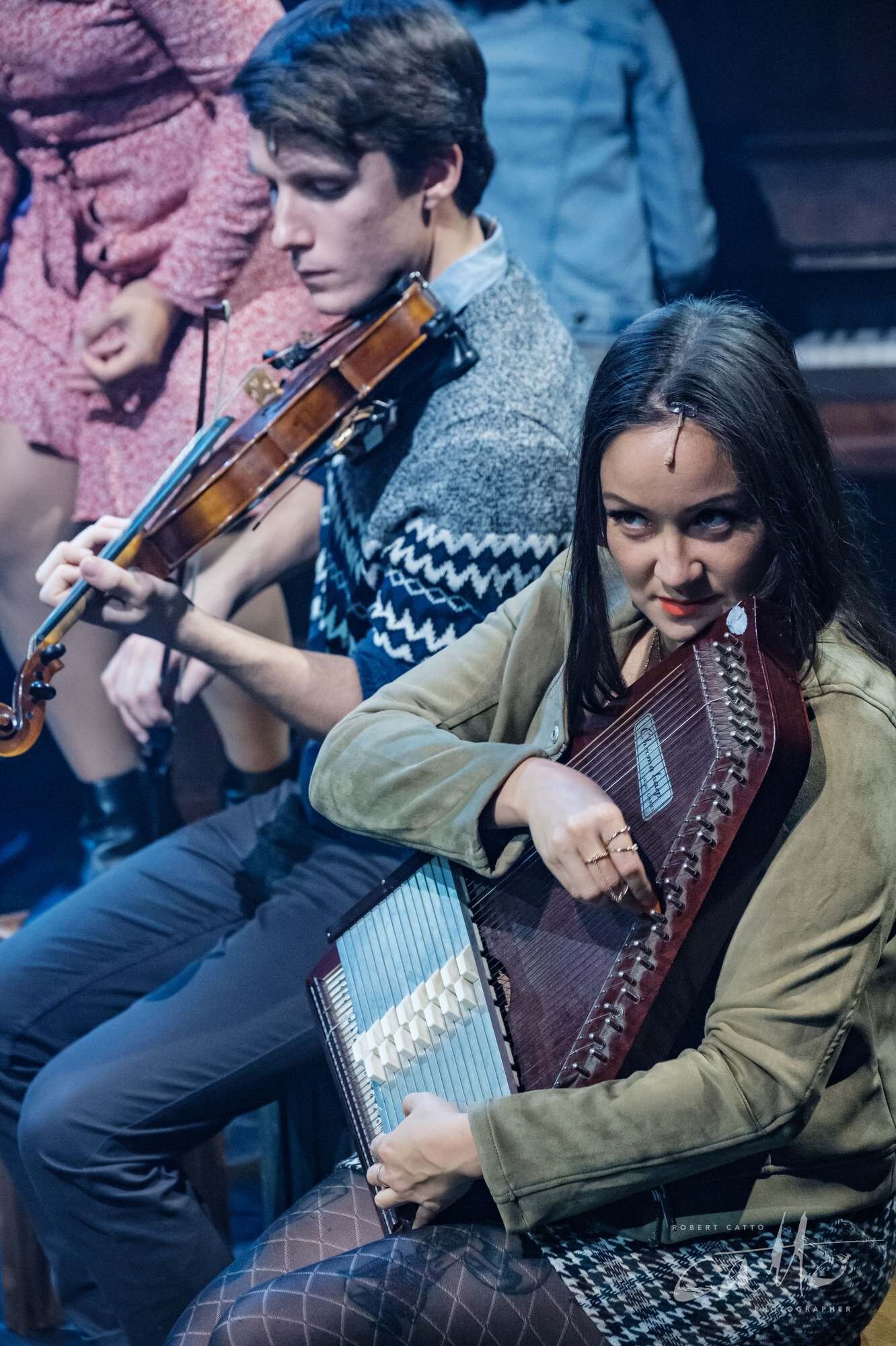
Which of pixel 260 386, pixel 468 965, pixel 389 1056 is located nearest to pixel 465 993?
pixel 468 965

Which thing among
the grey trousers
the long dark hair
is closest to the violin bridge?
the grey trousers

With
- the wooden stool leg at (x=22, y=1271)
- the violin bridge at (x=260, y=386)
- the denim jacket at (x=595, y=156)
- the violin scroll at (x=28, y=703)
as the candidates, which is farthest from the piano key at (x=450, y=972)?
the denim jacket at (x=595, y=156)

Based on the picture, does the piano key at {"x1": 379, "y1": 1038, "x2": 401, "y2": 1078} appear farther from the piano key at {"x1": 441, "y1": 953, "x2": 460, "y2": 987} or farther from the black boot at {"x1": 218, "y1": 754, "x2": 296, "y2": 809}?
the black boot at {"x1": 218, "y1": 754, "x2": 296, "y2": 809}

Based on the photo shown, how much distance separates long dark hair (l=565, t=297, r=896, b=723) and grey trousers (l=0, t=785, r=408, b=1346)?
0.80 m

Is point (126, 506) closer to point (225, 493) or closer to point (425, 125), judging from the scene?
point (225, 493)

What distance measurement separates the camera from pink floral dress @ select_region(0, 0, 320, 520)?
7.48 feet

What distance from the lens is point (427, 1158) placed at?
1.22 metres

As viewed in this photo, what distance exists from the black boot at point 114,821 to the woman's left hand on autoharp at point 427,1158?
4.68 ft

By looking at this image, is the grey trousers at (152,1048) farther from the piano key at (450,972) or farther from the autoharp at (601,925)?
the piano key at (450,972)

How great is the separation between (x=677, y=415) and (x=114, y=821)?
1712 millimetres

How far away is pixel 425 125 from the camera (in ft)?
6.16

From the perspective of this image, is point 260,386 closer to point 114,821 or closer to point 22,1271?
point 114,821

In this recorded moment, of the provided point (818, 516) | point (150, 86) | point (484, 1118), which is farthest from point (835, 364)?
point (484, 1118)

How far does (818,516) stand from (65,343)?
165 cm
